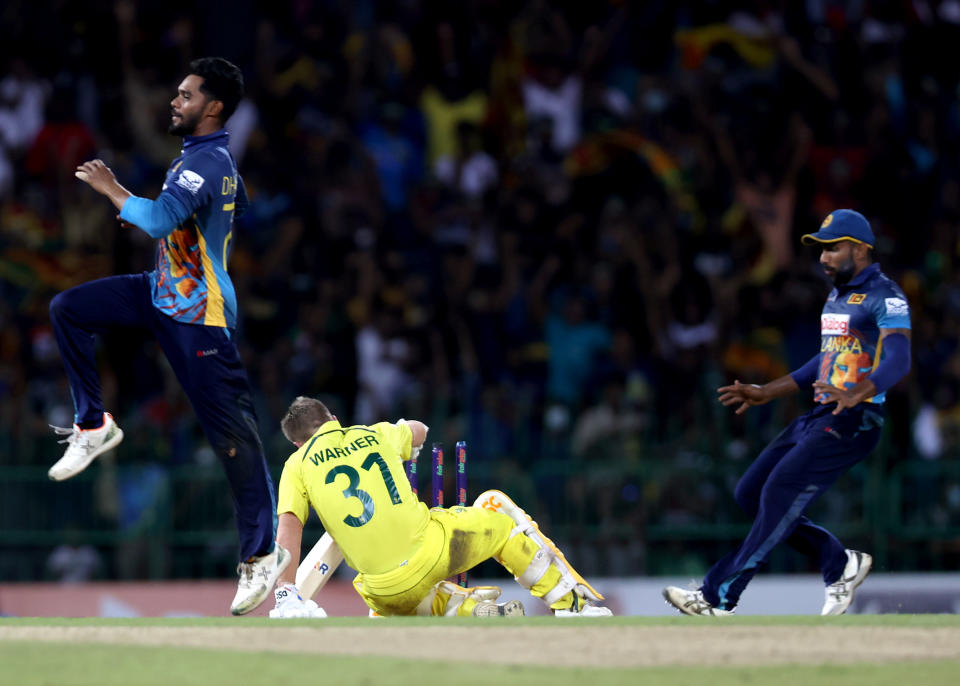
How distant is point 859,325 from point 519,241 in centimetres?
659

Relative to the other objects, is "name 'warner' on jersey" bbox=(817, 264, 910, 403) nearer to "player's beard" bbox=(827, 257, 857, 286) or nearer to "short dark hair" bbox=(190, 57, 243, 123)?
"player's beard" bbox=(827, 257, 857, 286)

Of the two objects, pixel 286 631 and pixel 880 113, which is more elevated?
pixel 880 113

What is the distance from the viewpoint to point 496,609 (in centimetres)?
859

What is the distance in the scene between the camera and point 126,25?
15.9 m

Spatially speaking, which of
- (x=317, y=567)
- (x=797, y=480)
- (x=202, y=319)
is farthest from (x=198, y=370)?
(x=797, y=480)

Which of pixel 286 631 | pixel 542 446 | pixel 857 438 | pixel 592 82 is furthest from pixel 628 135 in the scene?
pixel 286 631

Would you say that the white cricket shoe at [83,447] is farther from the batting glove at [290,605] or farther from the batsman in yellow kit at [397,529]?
the batting glove at [290,605]

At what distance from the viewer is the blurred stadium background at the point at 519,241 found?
12.6 metres

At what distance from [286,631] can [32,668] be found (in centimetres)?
117

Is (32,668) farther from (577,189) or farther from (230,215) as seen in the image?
(577,189)

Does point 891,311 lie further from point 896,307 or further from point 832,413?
point 832,413

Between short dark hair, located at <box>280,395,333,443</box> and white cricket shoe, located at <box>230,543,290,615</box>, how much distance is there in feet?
3.44

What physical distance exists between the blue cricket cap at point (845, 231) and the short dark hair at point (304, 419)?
2925mm

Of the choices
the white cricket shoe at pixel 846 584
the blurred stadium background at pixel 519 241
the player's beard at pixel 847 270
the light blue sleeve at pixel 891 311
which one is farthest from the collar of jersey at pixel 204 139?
the blurred stadium background at pixel 519 241
